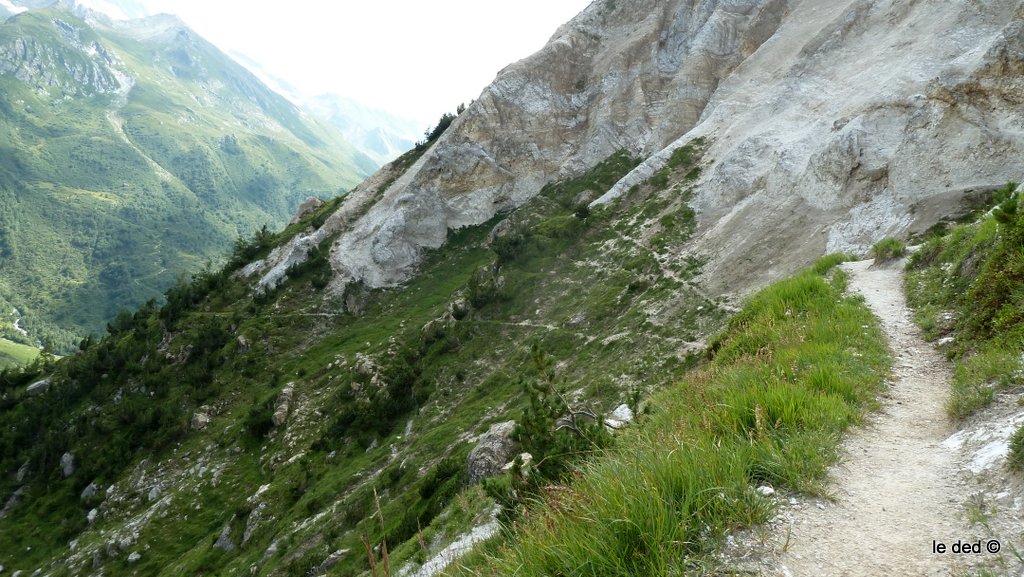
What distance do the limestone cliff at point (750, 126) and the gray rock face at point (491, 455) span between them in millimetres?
18982

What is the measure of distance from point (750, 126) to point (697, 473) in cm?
4942

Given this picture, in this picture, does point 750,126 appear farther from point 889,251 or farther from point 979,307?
point 979,307

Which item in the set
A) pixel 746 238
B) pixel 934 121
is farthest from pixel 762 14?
pixel 746 238

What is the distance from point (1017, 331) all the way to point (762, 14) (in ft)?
225

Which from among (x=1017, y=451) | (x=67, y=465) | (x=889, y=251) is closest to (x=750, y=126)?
(x=889, y=251)

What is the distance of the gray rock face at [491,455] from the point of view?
18.9 meters

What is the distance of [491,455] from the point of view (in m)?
19.4

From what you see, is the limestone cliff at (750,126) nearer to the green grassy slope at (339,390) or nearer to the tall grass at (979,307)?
the green grassy slope at (339,390)

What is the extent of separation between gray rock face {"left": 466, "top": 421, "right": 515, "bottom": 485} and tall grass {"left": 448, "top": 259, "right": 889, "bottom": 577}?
12.4m

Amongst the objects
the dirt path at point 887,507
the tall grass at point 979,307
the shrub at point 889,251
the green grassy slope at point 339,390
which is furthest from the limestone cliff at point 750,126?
the dirt path at point 887,507

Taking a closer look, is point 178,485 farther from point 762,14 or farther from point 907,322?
point 762,14

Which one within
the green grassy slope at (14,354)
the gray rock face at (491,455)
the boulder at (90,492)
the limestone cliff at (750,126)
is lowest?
the green grassy slope at (14,354)

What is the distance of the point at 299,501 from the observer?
109 ft

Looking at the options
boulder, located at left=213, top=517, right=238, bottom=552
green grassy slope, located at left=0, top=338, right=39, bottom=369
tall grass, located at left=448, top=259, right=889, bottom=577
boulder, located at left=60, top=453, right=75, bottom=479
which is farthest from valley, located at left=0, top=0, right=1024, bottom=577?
green grassy slope, located at left=0, top=338, right=39, bottom=369
